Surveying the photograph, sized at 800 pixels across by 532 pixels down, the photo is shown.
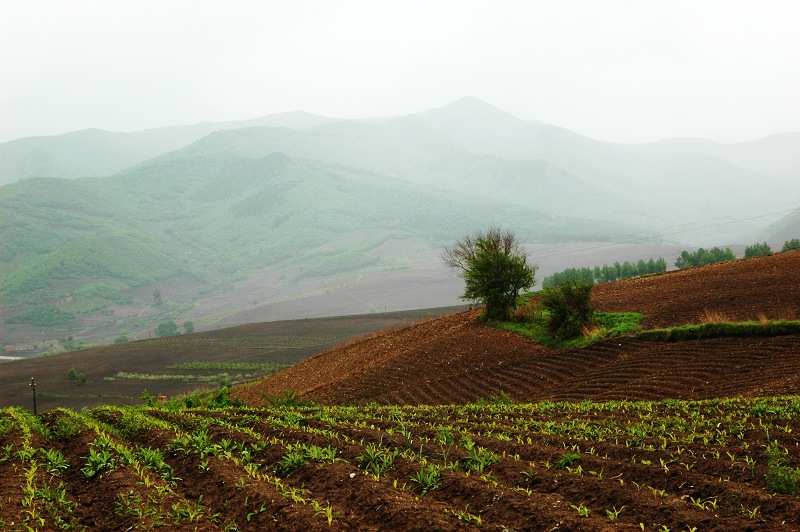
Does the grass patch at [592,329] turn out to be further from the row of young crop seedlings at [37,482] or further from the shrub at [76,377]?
the shrub at [76,377]

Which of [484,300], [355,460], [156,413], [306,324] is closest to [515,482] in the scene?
[355,460]

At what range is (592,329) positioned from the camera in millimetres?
29078

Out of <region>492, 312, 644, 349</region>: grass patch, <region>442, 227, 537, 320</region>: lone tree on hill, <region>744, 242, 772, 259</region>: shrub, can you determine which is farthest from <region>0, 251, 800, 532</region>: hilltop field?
<region>744, 242, 772, 259</region>: shrub

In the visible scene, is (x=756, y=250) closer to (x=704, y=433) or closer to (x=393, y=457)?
(x=704, y=433)

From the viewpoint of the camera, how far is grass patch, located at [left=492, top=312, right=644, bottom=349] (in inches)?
1106

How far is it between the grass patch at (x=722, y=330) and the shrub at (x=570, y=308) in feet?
10.8

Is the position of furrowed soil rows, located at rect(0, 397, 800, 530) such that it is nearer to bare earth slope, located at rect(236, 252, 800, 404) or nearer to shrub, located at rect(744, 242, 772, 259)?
bare earth slope, located at rect(236, 252, 800, 404)

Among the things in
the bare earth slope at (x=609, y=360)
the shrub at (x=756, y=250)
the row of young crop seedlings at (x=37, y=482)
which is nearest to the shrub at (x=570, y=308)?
the bare earth slope at (x=609, y=360)

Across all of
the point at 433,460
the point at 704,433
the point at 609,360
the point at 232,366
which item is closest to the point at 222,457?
the point at 433,460

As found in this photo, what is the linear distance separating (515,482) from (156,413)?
10941mm

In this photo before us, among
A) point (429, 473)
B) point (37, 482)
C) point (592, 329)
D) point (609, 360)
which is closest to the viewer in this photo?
point (429, 473)

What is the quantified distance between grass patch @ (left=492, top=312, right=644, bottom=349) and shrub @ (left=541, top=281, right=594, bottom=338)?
398 mm

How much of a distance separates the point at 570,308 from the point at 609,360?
564 cm

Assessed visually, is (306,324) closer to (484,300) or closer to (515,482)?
(484,300)
